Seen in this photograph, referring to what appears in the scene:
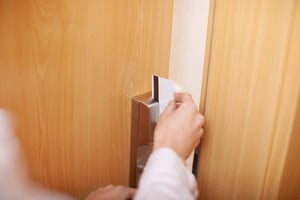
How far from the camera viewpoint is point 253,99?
0.53 metres

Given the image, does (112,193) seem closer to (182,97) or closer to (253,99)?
(182,97)

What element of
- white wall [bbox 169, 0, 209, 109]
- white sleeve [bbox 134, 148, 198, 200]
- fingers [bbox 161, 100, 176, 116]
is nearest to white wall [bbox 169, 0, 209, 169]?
white wall [bbox 169, 0, 209, 109]

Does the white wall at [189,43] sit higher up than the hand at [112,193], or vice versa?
the white wall at [189,43]

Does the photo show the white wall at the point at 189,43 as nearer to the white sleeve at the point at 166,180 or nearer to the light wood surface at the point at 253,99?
the light wood surface at the point at 253,99

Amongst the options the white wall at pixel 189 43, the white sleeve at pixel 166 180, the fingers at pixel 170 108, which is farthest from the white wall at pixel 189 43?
the white sleeve at pixel 166 180

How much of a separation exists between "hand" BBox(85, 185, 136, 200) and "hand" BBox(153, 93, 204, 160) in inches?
9.5

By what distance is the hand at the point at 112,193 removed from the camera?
724 millimetres

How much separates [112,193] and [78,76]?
0.28 metres

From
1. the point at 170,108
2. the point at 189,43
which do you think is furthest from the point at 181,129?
the point at 189,43

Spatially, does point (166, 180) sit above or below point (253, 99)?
below

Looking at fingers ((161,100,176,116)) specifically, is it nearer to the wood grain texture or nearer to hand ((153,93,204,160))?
hand ((153,93,204,160))

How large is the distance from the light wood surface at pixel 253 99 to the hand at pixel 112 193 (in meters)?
0.23

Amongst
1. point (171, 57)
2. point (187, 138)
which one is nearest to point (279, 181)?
point (187, 138)

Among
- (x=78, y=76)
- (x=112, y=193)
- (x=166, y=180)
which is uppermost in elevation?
(x=78, y=76)
